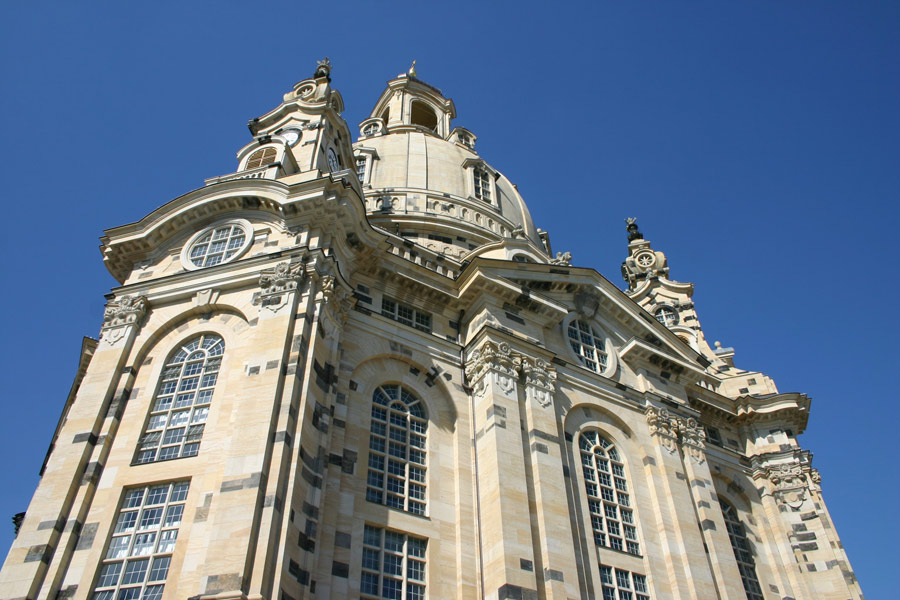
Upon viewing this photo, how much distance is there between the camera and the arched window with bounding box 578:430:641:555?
2836 centimetres

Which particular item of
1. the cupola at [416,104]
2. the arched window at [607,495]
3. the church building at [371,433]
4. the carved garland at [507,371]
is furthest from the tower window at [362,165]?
the arched window at [607,495]

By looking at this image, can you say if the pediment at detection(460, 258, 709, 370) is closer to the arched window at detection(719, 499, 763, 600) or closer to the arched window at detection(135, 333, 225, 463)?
the arched window at detection(719, 499, 763, 600)

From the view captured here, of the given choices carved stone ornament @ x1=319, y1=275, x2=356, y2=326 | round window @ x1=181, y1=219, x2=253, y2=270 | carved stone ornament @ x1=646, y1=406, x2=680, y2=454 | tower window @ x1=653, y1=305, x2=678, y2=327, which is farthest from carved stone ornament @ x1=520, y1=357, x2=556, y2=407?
tower window @ x1=653, y1=305, x2=678, y2=327

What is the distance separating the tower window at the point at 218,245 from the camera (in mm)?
28984

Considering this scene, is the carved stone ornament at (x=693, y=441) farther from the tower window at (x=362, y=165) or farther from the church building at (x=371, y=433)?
the tower window at (x=362, y=165)

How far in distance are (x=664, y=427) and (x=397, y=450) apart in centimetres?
1265

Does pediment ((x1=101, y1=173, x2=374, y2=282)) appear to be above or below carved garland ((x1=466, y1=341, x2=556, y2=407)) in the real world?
above

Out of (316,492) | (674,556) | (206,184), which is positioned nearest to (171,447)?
(316,492)

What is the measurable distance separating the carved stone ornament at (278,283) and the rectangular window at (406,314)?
491cm

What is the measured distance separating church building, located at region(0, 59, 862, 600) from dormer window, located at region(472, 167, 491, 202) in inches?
496

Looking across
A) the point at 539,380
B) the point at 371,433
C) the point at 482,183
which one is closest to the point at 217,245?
the point at 371,433

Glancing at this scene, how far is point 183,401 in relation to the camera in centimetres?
2480

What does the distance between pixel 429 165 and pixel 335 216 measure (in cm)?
2375

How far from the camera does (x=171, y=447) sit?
76.8ft
